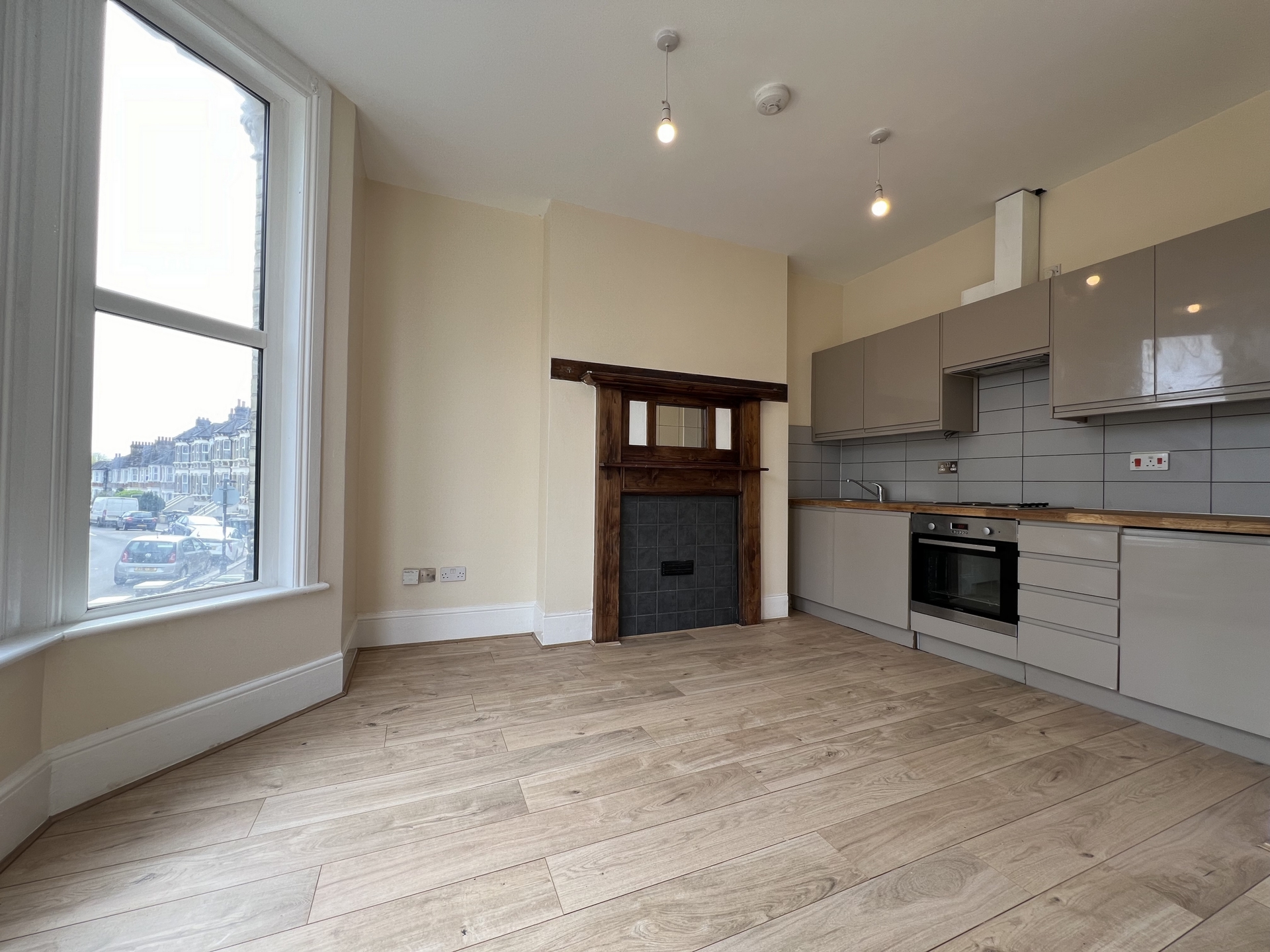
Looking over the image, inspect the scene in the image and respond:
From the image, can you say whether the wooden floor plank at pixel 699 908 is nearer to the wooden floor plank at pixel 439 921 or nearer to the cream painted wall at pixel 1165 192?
the wooden floor plank at pixel 439 921

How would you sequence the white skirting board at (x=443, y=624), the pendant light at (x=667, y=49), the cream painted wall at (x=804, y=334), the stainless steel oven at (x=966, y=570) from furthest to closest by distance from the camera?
the cream painted wall at (x=804, y=334)
the white skirting board at (x=443, y=624)
the stainless steel oven at (x=966, y=570)
the pendant light at (x=667, y=49)

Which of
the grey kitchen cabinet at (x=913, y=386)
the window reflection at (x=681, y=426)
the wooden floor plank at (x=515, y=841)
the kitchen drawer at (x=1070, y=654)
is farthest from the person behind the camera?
the window reflection at (x=681, y=426)

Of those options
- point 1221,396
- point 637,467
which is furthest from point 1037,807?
point 637,467

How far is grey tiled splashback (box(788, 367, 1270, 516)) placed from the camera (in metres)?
2.21

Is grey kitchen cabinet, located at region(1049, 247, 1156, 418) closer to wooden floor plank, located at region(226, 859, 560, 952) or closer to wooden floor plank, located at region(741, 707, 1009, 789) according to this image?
wooden floor plank, located at region(741, 707, 1009, 789)

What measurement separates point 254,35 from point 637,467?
104 inches

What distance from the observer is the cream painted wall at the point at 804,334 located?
422 centimetres

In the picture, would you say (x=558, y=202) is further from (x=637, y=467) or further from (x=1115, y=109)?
(x=1115, y=109)

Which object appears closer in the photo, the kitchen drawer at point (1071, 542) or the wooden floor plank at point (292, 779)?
the wooden floor plank at point (292, 779)

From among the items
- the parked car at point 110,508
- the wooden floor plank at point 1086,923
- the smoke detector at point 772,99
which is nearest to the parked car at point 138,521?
the parked car at point 110,508

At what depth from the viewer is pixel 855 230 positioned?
3467 mm

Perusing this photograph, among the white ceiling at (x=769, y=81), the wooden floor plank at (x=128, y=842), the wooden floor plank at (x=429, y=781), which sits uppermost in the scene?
the white ceiling at (x=769, y=81)

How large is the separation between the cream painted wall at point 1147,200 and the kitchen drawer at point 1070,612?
1901 millimetres

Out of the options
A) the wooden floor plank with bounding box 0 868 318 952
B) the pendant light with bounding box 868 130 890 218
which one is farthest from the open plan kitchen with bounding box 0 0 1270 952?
the pendant light with bounding box 868 130 890 218
